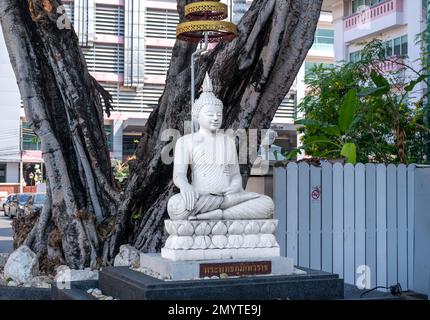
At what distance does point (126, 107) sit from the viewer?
37.7 meters

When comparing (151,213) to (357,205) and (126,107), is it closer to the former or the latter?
(357,205)

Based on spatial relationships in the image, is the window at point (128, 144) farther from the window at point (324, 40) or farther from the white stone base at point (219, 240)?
the white stone base at point (219, 240)

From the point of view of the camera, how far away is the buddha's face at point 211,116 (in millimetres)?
6402

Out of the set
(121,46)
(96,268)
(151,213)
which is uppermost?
(121,46)

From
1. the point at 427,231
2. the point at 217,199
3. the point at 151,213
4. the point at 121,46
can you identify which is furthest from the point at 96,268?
the point at 121,46

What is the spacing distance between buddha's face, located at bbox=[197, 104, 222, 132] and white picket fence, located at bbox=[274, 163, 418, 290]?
82.7 inches

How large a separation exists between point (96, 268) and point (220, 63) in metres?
2.90

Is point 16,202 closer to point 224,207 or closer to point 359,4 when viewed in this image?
point 359,4

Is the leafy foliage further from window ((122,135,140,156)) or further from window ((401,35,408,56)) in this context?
window ((122,135,140,156))

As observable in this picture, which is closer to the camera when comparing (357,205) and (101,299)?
(101,299)

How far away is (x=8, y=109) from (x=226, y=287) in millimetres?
34462

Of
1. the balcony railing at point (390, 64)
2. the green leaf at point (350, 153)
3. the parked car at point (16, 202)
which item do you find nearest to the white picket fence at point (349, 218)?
the green leaf at point (350, 153)

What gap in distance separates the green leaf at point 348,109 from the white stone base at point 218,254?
418 cm
